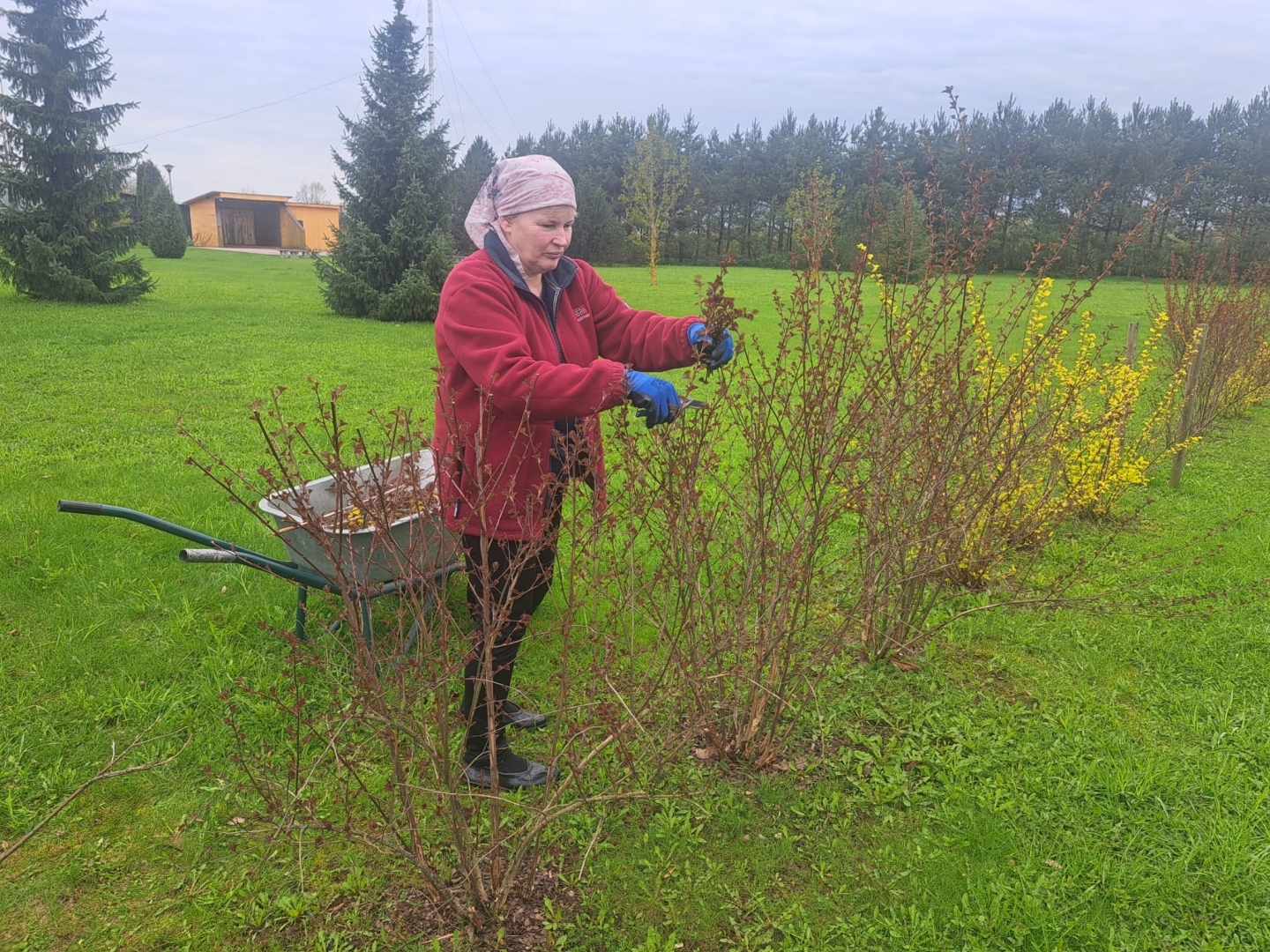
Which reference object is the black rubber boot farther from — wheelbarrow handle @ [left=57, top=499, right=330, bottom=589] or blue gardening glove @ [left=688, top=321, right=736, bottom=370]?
blue gardening glove @ [left=688, top=321, right=736, bottom=370]

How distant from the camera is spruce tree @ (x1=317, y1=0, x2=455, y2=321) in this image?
15.5 meters

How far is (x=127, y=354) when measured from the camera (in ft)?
34.7

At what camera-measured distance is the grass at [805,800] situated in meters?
2.21

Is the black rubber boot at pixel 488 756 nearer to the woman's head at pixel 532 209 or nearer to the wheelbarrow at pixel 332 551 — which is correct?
the wheelbarrow at pixel 332 551

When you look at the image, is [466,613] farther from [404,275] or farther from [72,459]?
[404,275]

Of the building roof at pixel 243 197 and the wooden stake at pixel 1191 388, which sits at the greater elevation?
the building roof at pixel 243 197

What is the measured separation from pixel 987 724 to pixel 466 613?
219 cm

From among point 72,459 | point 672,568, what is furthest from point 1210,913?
point 72,459

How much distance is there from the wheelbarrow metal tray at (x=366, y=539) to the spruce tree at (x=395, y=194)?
41.3 feet

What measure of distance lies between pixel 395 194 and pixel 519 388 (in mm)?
15144

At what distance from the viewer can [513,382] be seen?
213cm

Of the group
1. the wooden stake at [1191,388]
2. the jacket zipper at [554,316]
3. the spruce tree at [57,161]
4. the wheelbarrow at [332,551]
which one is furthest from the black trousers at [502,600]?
the spruce tree at [57,161]

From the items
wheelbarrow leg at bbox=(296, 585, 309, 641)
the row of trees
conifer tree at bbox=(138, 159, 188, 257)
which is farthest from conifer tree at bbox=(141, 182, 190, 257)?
wheelbarrow leg at bbox=(296, 585, 309, 641)

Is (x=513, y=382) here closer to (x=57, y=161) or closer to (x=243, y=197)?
(x=57, y=161)
